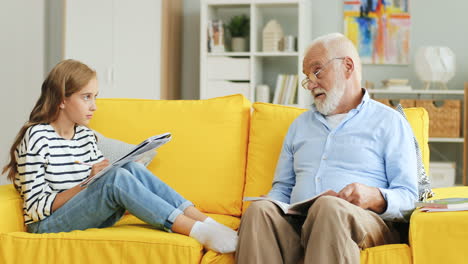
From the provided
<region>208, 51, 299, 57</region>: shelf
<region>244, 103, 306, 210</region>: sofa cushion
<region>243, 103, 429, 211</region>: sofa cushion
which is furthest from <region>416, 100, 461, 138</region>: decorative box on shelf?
<region>244, 103, 306, 210</region>: sofa cushion

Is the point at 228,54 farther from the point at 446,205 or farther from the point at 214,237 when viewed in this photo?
the point at 446,205

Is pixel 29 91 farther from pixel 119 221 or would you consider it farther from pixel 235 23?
pixel 119 221

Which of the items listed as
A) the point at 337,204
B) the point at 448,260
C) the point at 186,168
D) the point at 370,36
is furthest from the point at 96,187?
the point at 370,36

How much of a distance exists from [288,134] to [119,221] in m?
0.72

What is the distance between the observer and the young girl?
84.4 inches

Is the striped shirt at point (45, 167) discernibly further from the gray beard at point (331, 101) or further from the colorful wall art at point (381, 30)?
the colorful wall art at point (381, 30)

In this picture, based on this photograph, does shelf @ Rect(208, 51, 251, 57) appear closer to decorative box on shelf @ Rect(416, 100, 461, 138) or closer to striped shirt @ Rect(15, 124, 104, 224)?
decorative box on shelf @ Rect(416, 100, 461, 138)

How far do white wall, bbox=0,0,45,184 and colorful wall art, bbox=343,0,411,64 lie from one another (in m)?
2.48

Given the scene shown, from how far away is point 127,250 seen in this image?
2027 millimetres

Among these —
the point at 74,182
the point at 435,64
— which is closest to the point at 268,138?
the point at 74,182

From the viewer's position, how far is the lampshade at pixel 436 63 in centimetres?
460

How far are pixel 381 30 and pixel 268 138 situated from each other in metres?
2.83

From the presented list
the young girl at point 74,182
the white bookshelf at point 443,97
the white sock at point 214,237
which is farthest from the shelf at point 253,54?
the white sock at point 214,237

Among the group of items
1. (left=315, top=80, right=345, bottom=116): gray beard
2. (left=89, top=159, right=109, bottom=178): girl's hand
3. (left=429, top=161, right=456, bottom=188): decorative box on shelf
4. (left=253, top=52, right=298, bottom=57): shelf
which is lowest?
(left=429, top=161, right=456, bottom=188): decorative box on shelf
